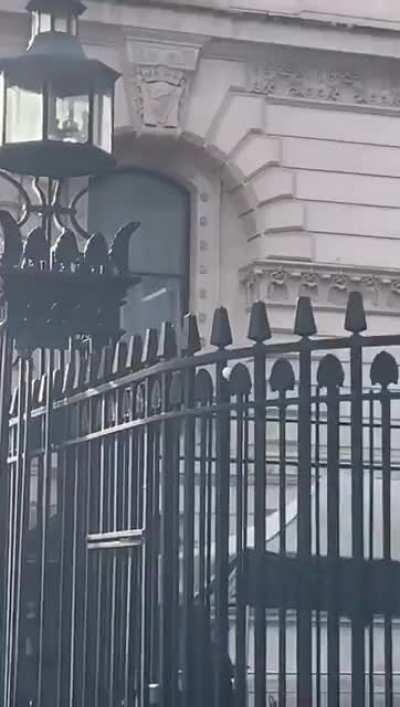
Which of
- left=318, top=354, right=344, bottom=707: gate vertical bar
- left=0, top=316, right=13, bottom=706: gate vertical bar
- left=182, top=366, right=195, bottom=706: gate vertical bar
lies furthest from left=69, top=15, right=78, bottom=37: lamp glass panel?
left=318, top=354, right=344, bottom=707: gate vertical bar

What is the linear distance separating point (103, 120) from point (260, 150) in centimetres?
1262

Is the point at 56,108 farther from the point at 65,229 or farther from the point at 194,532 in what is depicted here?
the point at 194,532

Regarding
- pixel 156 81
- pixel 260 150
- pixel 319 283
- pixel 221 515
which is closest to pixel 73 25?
pixel 221 515

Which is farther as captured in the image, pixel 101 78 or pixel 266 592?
pixel 101 78

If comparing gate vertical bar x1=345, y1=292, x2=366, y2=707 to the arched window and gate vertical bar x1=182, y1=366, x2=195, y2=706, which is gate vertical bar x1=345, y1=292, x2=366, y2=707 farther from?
the arched window

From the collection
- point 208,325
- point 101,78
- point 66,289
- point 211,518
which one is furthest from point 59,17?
point 208,325

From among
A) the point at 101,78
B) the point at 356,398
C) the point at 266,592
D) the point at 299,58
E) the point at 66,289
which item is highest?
the point at 299,58

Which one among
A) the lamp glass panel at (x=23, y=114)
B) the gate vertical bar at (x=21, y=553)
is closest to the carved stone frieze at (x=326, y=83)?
the lamp glass panel at (x=23, y=114)

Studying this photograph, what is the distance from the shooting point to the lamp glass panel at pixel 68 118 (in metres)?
6.70

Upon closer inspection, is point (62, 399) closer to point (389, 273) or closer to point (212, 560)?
point (212, 560)

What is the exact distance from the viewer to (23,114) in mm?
6777

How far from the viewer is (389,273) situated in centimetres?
1939

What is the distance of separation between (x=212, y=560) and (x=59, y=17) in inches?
115

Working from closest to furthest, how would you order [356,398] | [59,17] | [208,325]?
[356,398] → [59,17] → [208,325]
